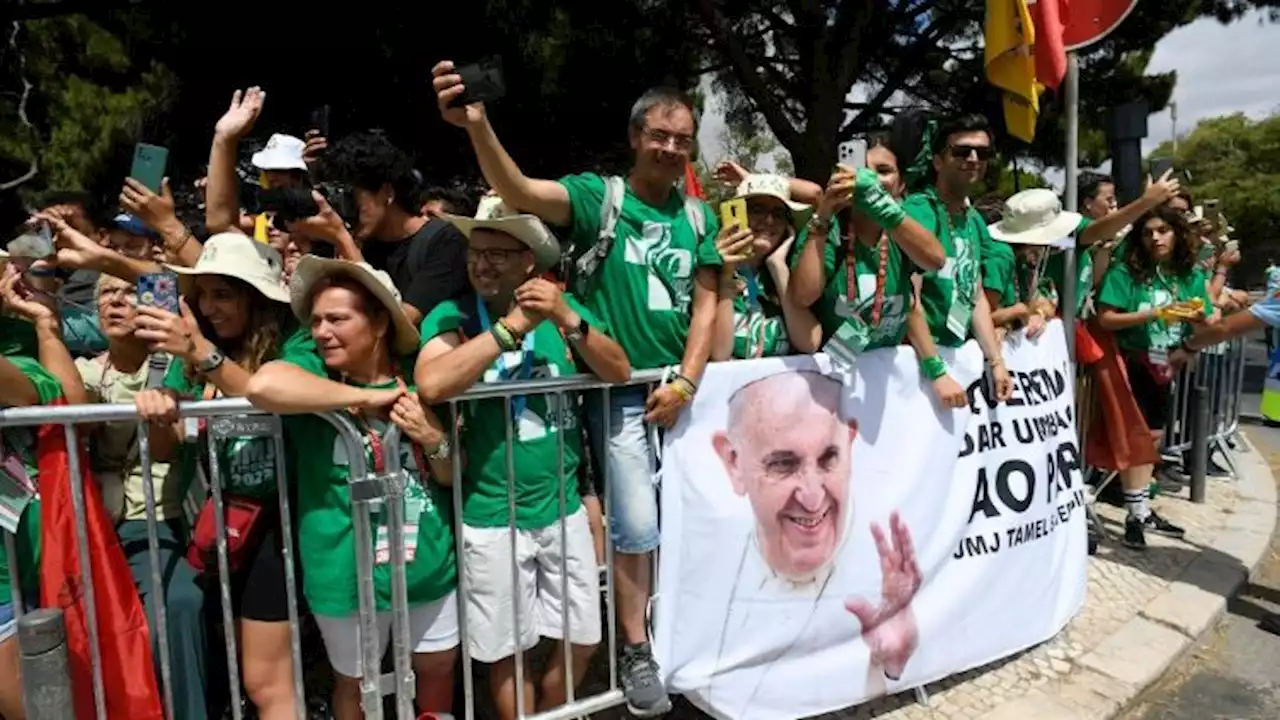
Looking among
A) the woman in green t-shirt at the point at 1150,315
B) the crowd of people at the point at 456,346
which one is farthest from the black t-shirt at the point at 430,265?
the woman in green t-shirt at the point at 1150,315

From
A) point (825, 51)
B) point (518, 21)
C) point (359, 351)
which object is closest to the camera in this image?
point (359, 351)

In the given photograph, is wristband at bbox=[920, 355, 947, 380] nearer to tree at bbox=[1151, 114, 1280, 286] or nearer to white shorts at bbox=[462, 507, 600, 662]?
white shorts at bbox=[462, 507, 600, 662]

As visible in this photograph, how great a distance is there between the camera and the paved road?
319 centimetres

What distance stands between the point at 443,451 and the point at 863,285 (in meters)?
1.57

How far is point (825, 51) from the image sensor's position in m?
11.1

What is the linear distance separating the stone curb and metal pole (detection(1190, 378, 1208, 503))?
12.4 inches

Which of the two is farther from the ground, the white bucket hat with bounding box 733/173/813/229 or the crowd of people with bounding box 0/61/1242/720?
the white bucket hat with bounding box 733/173/813/229

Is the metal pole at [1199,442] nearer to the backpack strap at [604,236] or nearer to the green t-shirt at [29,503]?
the backpack strap at [604,236]

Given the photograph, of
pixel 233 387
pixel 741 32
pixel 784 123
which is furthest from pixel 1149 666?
pixel 741 32

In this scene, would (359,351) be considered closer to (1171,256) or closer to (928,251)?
(928,251)

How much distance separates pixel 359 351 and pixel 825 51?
10.3 metres

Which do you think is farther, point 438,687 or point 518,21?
point 518,21

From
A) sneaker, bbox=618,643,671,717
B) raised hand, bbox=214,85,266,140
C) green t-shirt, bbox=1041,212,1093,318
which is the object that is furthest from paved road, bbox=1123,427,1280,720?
raised hand, bbox=214,85,266,140

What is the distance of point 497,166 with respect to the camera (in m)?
2.42
